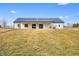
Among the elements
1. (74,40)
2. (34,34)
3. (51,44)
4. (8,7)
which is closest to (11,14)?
(8,7)

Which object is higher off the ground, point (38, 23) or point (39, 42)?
point (38, 23)

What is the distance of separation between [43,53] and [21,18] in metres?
0.60

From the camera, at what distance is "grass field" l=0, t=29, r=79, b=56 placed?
4082 millimetres

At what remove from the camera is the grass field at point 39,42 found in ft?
13.4

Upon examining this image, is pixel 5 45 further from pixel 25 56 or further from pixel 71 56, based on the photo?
pixel 71 56

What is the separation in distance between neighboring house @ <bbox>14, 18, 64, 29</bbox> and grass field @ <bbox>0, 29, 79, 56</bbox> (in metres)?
0.06

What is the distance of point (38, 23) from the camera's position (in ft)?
Result: 13.6

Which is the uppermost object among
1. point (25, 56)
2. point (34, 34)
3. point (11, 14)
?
point (11, 14)

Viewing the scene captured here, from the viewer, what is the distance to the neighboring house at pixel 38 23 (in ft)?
13.5

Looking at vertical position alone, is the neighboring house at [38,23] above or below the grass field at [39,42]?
above

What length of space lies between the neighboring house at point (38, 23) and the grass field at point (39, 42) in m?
0.06

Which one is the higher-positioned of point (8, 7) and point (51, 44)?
point (8, 7)

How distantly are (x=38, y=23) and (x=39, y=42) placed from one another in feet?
0.91

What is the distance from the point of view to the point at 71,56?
406 cm
